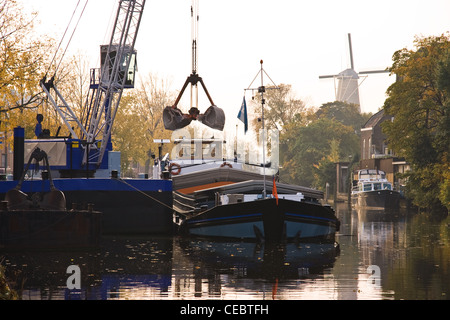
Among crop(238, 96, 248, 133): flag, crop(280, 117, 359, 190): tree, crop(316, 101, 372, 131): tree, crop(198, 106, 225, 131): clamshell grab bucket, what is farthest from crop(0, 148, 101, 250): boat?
crop(316, 101, 372, 131): tree

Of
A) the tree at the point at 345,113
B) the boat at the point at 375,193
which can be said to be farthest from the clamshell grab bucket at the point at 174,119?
the tree at the point at 345,113

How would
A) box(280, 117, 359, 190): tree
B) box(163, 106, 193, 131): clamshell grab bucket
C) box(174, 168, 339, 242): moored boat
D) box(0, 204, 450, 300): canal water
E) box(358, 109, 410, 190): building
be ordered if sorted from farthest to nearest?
box(280, 117, 359, 190): tree < box(358, 109, 410, 190): building < box(163, 106, 193, 131): clamshell grab bucket < box(174, 168, 339, 242): moored boat < box(0, 204, 450, 300): canal water

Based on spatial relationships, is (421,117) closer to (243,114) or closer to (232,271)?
(243,114)

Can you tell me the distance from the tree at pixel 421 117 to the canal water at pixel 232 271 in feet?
83.7

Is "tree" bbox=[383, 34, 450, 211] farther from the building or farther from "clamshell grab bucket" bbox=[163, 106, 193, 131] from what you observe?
"clamshell grab bucket" bbox=[163, 106, 193, 131]

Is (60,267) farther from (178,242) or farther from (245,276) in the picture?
(178,242)

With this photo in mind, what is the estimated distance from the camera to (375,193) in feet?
249

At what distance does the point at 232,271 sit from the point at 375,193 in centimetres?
5516

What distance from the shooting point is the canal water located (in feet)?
58.5

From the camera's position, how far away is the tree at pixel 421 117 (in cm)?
5822

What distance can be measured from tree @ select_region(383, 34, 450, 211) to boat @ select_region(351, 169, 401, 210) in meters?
12.8

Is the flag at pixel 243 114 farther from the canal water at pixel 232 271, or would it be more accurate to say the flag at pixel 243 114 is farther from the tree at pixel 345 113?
the tree at pixel 345 113

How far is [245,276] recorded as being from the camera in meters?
21.3
